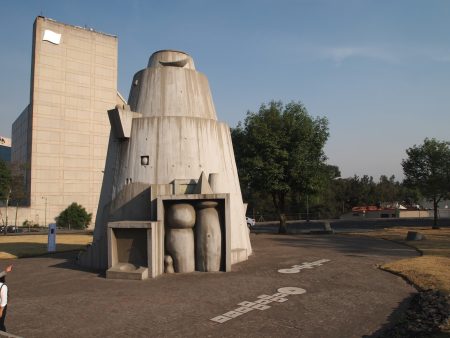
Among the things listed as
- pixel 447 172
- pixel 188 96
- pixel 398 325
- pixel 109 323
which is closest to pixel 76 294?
pixel 109 323

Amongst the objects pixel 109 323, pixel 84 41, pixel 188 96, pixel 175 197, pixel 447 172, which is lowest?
pixel 109 323

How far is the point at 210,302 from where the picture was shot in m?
10.5

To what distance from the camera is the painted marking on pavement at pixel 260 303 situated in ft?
30.1

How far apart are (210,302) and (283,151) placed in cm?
2219

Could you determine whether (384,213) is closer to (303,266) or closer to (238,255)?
Answer: (238,255)

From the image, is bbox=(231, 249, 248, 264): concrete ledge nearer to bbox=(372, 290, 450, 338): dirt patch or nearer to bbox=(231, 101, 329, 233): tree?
bbox=(372, 290, 450, 338): dirt patch

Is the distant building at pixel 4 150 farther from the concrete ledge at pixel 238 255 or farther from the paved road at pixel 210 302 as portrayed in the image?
the concrete ledge at pixel 238 255

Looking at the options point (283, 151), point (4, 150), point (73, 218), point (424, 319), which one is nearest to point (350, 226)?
point (283, 151)

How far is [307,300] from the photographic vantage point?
34.6ft

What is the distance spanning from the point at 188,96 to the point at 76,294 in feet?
34.4

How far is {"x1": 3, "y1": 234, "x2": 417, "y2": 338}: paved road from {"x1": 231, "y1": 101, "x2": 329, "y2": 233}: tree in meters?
15.5

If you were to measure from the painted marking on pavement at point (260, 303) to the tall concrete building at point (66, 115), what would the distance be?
63.7m

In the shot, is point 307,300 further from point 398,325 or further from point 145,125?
point 145,125

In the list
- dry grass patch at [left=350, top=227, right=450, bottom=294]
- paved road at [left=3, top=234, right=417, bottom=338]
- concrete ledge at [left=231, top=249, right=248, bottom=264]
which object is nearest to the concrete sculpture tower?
concrete ledge at [left=231, top=249, right=248, bottom=264]
